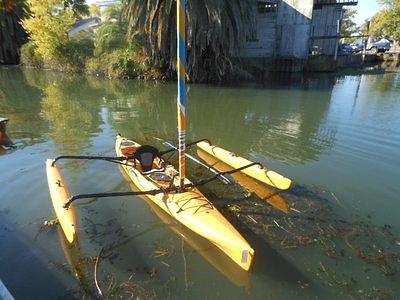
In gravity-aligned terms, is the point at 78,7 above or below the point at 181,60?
above

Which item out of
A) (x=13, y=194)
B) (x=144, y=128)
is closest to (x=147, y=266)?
(x=13, y=194)

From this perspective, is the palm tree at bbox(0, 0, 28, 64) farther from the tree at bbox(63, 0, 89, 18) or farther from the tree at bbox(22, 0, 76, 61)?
the tree at bbox(22, 0, 76, 61)

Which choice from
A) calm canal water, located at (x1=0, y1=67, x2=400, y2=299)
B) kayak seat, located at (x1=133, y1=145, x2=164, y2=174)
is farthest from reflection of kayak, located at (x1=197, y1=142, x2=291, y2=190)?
kayak seat, located at (x1=133, y1=145, x2=164, y2=174)

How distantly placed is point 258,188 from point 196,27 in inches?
673

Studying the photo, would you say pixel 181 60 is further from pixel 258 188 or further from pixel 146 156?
pixel 258 188

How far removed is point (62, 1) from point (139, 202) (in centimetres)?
3165

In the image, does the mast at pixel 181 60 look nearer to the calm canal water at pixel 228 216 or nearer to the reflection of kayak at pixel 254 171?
the calm canal water at pixel 228 216

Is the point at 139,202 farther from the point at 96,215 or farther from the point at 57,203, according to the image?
the point at 57,203

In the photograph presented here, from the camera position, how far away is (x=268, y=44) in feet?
106

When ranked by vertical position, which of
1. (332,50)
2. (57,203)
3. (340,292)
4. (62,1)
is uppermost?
(62,1)

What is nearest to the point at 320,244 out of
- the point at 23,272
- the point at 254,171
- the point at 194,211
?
the point at 194,211

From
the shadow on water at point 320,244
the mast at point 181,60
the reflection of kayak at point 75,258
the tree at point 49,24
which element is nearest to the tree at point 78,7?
the tree at point 49,24

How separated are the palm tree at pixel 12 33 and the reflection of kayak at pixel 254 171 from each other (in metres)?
37.6

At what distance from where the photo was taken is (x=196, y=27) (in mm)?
21438
